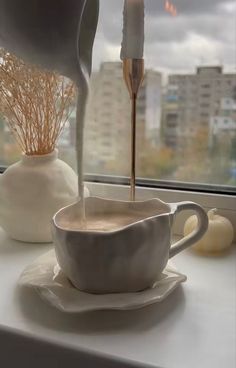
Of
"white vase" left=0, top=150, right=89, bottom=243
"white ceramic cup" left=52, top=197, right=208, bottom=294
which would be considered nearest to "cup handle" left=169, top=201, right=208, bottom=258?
"white ceramic cup" left=52, top=197, right=208, bottom=294

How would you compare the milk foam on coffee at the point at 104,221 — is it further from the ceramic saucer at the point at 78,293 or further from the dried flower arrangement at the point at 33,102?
the dried flower arrangement at the point at 33,102

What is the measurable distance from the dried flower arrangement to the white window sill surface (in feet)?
0.72

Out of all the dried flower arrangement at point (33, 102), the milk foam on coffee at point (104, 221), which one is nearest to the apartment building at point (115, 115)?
the dried flower arrangement at point (33, 102)

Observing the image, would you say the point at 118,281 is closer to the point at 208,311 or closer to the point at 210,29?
the point at 208,311

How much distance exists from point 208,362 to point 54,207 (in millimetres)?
310

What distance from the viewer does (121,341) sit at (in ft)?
1.36

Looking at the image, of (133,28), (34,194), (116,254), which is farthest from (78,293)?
(133,28)

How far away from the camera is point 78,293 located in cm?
47

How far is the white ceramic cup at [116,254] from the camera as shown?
1.45 ft

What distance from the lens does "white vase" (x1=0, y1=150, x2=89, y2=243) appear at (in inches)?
24.3

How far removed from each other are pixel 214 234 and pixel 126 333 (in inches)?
9.0

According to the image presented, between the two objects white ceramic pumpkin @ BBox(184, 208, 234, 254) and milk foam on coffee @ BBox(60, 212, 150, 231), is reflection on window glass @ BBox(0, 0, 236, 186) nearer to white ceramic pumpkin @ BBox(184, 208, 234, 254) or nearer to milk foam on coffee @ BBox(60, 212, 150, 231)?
white ceramic pumpkin @ BBox(184, 208, 234, 254)

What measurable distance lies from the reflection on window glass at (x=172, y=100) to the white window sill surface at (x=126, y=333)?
0.27 metres

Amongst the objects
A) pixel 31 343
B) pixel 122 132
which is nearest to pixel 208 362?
pixel 31 343
